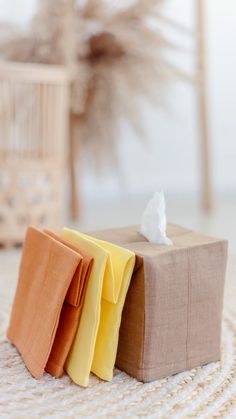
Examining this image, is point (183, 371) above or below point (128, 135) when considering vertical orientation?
below

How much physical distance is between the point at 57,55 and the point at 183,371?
0.97 m

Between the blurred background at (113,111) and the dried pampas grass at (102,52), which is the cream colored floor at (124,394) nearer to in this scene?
the blurred background at (113,111)

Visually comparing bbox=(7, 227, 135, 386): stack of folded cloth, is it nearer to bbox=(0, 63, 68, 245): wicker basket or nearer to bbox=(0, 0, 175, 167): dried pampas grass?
bbox=(0, 63, 68, 245): wicker basket

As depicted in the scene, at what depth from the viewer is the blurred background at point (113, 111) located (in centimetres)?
137

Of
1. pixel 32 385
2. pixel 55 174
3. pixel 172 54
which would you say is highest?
pixel 172 54

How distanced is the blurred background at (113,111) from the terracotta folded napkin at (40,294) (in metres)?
0.58

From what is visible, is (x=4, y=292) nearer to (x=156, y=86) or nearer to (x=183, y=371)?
(x=183, y=371)

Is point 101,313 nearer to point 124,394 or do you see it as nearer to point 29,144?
point 124,394

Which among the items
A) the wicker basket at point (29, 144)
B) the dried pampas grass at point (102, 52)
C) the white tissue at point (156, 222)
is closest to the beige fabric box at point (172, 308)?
the white tissue at point (156, 222)

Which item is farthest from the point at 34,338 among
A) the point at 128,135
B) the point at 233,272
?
the point at 128,135

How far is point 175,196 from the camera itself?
6.73ft

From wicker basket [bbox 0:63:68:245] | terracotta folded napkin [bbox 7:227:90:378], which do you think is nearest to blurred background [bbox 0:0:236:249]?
wicker basket [bbox 0:63:68:245]

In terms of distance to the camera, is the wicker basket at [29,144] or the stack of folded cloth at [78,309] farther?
the wicker basket at [29,144]

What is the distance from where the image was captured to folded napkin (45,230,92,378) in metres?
0.68
